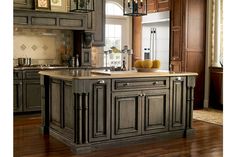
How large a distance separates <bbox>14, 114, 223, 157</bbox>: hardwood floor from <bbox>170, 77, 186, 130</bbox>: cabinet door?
0.23m

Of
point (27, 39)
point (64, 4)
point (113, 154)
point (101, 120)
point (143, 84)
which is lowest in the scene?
point (113, 154)

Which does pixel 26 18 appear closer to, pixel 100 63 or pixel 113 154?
pixel 100 63

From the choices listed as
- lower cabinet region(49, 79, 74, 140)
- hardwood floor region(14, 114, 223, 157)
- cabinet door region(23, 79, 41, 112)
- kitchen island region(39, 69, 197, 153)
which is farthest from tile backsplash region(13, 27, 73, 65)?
lower cabinet region(49, 79, 74, 140)

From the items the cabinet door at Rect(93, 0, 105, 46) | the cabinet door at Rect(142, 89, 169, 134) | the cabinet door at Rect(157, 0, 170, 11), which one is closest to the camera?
the cabinet door at Rect(142, 89, 169, 134)

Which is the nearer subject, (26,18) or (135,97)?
(135,97)

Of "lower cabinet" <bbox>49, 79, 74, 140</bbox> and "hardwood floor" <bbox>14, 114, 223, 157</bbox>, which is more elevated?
"lower cabinet" <bbox>49, 79, 74, 140</bbox>

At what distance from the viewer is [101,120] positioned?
4.04 m

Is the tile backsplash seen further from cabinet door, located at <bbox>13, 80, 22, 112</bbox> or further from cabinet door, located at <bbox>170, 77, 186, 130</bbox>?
cabinet door, located at <bbox>170, 77, 186, 130</bbox>

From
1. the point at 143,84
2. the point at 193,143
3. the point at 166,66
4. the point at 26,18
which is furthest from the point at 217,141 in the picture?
the point at 26,18

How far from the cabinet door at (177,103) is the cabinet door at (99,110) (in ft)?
3.32

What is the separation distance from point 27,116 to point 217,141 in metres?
3.45

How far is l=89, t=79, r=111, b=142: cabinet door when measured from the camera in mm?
3949

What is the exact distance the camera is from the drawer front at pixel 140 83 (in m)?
4.10

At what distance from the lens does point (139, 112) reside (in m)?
4.31
